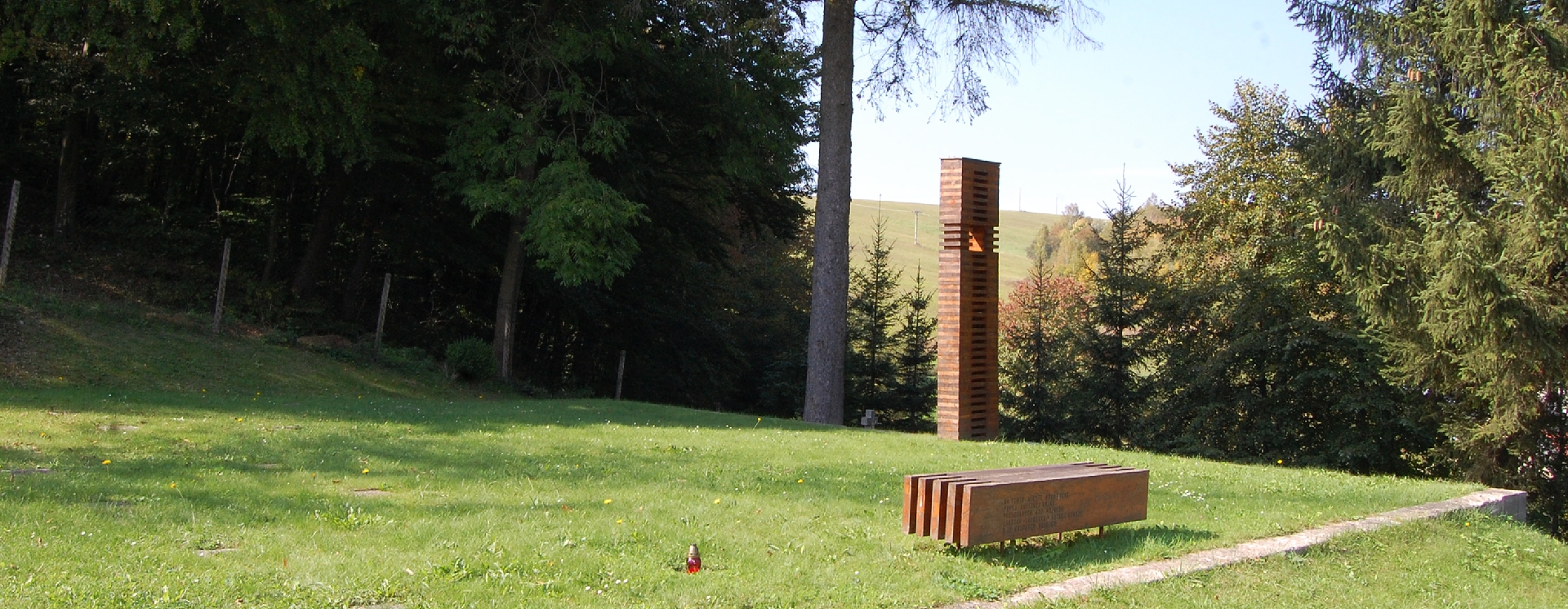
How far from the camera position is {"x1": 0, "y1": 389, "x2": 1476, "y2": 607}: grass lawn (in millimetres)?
5207

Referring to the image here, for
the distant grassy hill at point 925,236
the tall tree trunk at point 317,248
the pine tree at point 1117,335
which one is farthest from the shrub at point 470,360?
the distant grassy hill at point 925,236

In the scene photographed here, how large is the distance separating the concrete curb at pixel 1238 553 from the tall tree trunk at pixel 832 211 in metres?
9.83

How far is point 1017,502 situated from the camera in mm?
6469

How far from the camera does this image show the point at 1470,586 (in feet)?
23.9

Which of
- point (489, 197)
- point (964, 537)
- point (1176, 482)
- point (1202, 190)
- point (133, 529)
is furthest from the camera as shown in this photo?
point (1202, 190)

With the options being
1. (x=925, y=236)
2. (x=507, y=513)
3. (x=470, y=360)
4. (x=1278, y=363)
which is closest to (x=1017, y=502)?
(x=507, y=513)

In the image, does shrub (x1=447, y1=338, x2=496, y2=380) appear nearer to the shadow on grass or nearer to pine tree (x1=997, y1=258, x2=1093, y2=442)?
pine tree (x1=997, y1=258, x2=1093, y2=442)

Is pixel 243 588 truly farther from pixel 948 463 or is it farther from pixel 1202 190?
pixel 1202 190

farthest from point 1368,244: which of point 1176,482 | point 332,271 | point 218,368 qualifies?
point 332,271

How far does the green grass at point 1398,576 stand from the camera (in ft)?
20.2

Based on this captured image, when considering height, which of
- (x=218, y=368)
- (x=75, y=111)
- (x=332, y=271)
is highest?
(x=75, y=111)

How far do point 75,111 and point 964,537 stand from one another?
20776 mm

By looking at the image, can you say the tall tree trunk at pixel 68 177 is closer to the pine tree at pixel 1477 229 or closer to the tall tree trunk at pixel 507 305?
the tall tree trunk at pixel 507 305

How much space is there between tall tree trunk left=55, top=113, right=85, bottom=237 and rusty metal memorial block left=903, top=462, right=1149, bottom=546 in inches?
825
